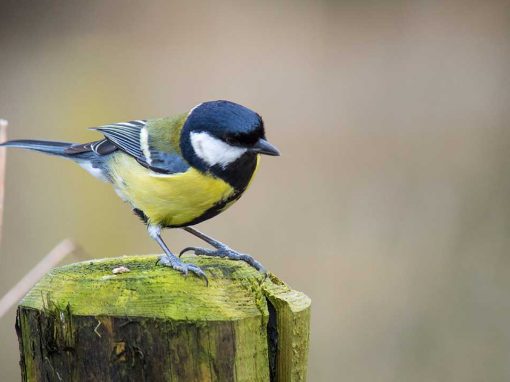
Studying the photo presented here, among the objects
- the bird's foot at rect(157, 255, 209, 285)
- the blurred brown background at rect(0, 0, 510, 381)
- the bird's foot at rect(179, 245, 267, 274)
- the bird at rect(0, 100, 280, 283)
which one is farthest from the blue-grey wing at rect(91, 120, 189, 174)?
the blurred brown background at rect(0, 0, 510, 381)

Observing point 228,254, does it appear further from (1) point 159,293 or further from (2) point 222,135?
(1) point 159,293

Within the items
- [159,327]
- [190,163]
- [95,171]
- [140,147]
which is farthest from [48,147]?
[159,327]

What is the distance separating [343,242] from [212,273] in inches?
83.4

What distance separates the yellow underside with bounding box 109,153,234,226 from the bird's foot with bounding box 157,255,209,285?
46cm

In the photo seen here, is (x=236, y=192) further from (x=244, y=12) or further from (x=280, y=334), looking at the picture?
(x=244, y=12)

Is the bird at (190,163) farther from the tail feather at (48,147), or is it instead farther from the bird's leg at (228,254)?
the tail feather at (48,147)

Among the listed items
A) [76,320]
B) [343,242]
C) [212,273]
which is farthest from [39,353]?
[343,242]

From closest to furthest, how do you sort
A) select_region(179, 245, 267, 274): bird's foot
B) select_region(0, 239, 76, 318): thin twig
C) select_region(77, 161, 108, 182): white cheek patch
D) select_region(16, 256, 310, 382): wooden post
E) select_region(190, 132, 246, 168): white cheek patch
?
select_region(16, 256, 310, 382): wooden post
select_region(179, 245, 267, 274): bird's foot
select_region(0, 239, 76, 318): thin twig
select_region(190, 132, 246, 168): white cheek patch
select_region(77, 161, 108, 182): white cheek patch

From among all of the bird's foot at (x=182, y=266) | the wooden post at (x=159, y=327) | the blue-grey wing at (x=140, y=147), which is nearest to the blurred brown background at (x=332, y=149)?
the blue-grey wing at (x=140, y=147)

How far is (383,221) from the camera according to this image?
3.66 metres

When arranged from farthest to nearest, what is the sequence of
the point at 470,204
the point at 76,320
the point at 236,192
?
the point at 470,204 → the point at 236,192 → the point at 76,320

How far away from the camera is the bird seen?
2.03m

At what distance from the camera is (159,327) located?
54.5 inches

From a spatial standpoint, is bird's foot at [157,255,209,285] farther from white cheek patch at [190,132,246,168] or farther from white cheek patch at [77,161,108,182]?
white cheek patch at [77,161,108,182]
